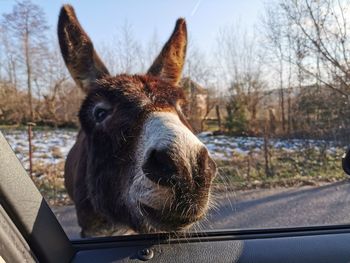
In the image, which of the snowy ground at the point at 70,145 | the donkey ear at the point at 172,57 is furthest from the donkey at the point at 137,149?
the snowy ground at the point at 70,145

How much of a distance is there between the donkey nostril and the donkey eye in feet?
2.76

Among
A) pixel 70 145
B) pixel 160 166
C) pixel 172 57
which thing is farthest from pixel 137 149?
pixel 70 145

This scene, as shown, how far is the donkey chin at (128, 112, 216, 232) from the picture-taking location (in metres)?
1.22

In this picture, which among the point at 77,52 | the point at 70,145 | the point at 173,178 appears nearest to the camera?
the point at 173,178

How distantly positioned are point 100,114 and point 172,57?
100 centimetres

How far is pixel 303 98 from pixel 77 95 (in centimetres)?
250

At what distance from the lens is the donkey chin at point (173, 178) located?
4.00 feet

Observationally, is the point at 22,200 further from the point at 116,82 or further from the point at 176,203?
the point at 116,82

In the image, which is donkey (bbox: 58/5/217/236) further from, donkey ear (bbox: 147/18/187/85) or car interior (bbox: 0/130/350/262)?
car interior (bbox: 0/130/350/262)

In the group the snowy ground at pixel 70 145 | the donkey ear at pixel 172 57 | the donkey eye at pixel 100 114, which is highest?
the donkey ear at pixel 172 57

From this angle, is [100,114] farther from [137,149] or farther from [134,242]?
[134,242]

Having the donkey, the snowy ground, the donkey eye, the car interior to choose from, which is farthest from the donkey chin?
the snowy ground

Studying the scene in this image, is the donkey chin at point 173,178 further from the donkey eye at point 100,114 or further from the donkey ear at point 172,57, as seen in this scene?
the donkey ear at point 172,57

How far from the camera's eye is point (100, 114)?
2.10 meters
